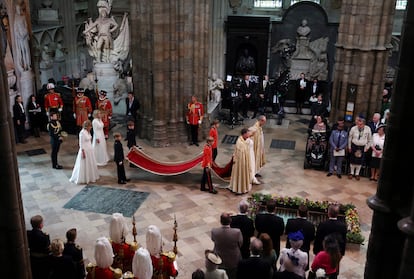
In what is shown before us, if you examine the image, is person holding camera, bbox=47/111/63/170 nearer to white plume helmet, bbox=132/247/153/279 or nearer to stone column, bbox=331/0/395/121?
white plume helmet, bbox=132/247/153/279

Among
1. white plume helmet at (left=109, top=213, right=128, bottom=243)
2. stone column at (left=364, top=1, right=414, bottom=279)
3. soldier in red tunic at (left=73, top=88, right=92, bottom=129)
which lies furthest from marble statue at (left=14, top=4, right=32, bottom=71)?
stone column at (left=364, top=1, right=414, bottom=279)

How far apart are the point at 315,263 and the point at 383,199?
7.93 ft

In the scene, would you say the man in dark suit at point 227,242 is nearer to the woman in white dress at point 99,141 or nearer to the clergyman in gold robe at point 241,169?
the clergyman in gold robe at point 241,169

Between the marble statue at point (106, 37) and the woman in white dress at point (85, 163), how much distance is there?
16.7 feet

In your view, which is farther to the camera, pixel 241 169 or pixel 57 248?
pixel 241 169

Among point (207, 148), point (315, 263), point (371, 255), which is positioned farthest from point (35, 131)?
point (371, 255)

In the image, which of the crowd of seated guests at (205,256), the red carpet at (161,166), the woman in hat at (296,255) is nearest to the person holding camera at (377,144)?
the red carpet at (161,166)

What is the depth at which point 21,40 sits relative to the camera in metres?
15.1

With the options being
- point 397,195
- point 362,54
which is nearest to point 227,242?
point 397,195

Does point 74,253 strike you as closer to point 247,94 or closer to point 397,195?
point 397,195

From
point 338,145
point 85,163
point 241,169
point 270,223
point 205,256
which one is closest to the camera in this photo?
point 205,256

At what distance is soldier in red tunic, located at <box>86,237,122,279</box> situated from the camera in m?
6.31

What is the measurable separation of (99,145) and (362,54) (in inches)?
277

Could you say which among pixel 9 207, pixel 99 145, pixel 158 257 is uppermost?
pixel 9 207
